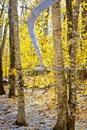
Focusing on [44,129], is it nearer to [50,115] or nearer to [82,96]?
[50,115]

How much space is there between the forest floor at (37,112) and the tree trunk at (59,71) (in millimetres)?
1373

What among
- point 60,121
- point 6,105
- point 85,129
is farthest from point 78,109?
point 6,105

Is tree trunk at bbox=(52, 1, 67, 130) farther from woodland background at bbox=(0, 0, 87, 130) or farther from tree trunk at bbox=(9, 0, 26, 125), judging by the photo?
tree trunk at bbox=(9, 0, 26, 125)

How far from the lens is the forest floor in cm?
1104

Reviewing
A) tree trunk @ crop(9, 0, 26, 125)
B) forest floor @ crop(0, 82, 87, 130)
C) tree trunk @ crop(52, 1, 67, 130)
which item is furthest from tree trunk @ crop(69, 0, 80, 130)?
tree trunk @ crop(9, 0, 26, 125)

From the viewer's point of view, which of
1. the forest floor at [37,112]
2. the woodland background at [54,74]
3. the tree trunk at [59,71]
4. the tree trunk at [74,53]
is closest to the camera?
the tree trunk at [74,53]

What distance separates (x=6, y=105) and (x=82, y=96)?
14.1 ft

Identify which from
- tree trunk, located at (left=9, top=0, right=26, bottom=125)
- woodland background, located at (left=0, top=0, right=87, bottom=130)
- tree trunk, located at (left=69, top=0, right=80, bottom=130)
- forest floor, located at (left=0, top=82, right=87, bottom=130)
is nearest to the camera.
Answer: tree trunk, located at (left=69, top=0, right=80, bottom=130)

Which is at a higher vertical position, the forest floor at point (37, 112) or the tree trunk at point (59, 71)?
the tree trunk at point (59, 71)

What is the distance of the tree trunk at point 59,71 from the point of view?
8.66 meters

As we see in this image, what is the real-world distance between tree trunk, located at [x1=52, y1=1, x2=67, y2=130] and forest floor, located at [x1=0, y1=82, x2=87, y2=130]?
1.37m

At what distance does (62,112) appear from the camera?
360 inches

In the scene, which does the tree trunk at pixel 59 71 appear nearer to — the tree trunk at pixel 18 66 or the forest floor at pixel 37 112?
the forest floor at pixel 37 112

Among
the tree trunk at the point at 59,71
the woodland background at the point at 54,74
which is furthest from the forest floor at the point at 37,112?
the tree trunk at the point at 59,71
